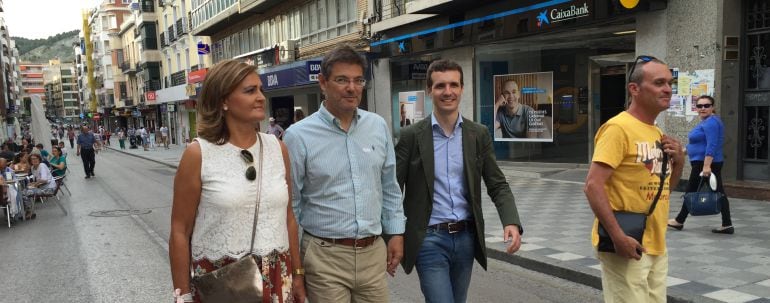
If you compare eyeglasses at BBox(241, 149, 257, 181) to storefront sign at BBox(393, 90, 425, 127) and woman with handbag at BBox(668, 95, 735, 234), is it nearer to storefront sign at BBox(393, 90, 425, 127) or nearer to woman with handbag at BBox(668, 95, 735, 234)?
woman with handbag at BBox(668, 95, 735, 234)

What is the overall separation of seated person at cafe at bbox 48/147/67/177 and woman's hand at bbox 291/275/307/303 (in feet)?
47.2

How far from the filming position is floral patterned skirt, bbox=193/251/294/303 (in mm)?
2197

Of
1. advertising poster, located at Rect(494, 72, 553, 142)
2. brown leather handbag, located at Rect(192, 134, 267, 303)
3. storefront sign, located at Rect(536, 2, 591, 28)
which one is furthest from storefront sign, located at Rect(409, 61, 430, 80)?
brown leather handbag, located at Rect(192, 134, 267, 303)

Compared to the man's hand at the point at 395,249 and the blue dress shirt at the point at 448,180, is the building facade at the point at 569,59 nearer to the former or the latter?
the blue dress shirt at the point at 448,180

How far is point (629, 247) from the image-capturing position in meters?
2.71

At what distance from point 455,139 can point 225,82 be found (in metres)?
1.33

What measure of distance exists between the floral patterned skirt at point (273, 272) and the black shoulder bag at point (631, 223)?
62.9 inches

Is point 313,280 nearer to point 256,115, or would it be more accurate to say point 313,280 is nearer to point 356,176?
point 356,176

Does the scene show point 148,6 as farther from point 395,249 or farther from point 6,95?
point 395,249

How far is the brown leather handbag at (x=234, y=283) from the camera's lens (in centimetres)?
211

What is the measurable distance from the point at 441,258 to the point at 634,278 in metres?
0.96

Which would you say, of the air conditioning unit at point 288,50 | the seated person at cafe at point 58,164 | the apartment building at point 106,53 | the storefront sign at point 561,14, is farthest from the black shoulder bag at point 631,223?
the apartment building at point 106,53

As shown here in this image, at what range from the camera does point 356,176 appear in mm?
2562

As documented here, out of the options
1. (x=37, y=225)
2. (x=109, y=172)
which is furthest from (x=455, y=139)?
(x=109, y=172)
